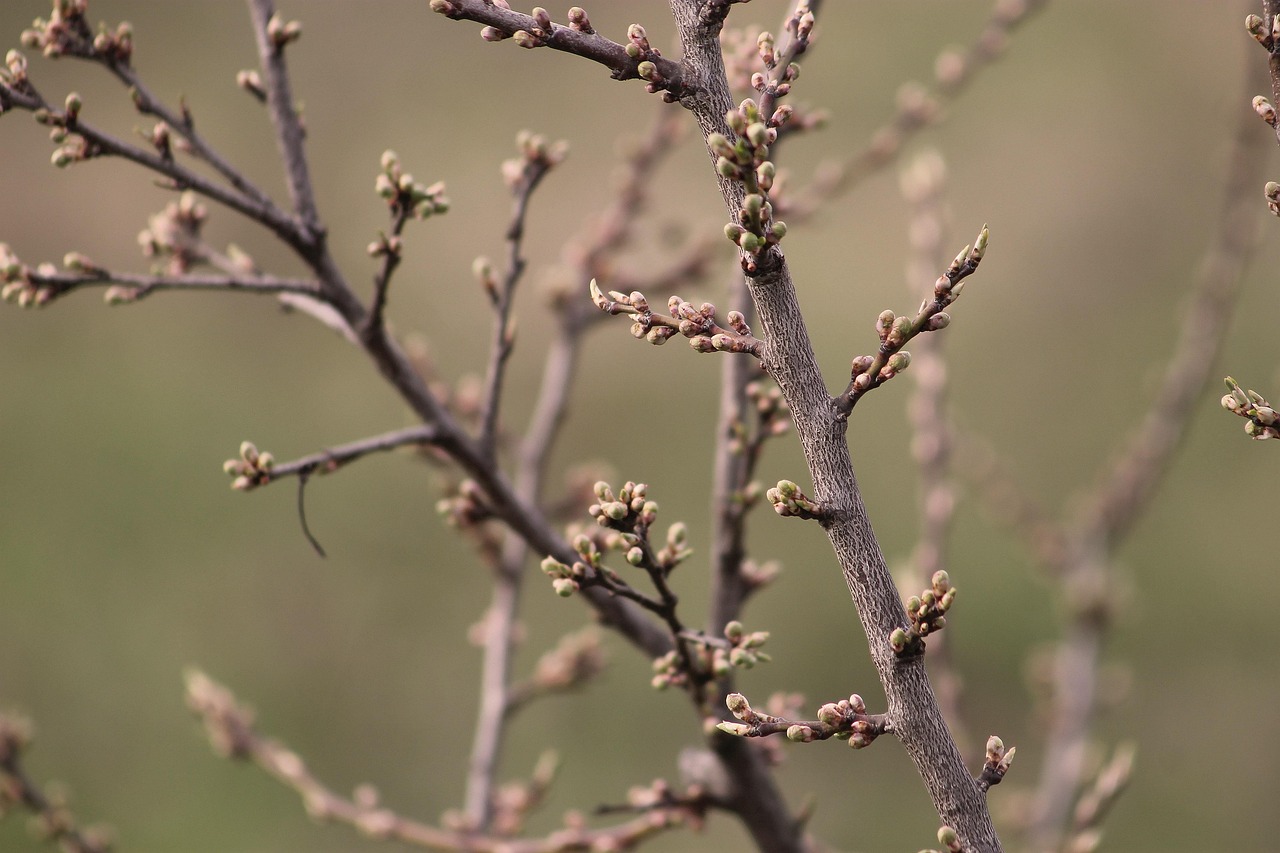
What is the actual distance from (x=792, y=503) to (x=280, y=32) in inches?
55.6

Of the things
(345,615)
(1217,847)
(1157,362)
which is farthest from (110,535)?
(1157,362)

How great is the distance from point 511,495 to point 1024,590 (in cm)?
641

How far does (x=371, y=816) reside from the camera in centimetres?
260

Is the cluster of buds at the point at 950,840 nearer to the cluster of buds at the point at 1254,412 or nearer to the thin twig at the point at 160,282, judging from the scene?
the cluster of buds at the point at 1254,412

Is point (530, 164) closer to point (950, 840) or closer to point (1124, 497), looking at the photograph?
point (950, 840)

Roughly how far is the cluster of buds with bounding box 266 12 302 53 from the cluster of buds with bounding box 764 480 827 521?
4.47 feet

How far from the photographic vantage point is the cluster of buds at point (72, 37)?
177cm

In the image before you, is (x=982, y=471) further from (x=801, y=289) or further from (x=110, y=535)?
(x=110, y=535)

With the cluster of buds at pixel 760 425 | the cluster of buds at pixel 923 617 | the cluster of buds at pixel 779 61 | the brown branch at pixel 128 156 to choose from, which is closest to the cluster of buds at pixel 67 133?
the brown branch at pixel 128 156

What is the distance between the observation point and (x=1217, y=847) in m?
6.14

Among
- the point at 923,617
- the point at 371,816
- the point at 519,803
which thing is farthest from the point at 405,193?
the point at 519,803

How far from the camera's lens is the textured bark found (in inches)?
51.2

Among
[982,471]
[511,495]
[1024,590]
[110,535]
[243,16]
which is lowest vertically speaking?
[511,495]

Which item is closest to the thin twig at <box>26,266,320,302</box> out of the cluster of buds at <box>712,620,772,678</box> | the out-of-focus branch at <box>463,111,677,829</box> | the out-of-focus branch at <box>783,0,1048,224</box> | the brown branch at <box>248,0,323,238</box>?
the brown branch at <box>248,0,323,238</box>
